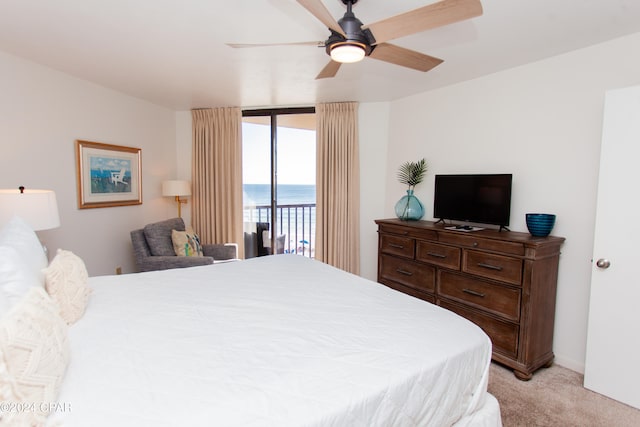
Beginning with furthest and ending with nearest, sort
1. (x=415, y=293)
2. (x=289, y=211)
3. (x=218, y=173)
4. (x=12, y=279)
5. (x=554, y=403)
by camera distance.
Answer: (x=289, y=211), (x=218, y=173), (x=415, y=293), (x=554, y=403), (x=12, y=279)

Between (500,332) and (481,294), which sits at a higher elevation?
(481,294)

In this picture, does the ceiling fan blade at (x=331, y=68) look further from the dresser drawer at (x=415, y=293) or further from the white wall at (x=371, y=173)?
the dresser drawer at (x=415, y=293)

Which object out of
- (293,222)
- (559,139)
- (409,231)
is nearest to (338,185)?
(293,222)

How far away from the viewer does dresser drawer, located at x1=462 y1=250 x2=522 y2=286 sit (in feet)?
8.27

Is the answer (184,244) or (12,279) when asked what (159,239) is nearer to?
(184,244)

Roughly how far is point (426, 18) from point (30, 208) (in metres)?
2.71

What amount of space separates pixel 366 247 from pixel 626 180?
2.74m

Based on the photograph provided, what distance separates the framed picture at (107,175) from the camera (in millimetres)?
3521

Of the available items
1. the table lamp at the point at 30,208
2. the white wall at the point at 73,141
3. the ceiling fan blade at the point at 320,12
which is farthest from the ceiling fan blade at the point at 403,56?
the white wall at the point at 73,141

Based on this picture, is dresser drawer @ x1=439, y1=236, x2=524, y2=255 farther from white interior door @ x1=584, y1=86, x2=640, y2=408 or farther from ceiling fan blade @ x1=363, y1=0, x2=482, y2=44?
ceiling fan blade @ x1=363, y1=0, x2=482, y2=44

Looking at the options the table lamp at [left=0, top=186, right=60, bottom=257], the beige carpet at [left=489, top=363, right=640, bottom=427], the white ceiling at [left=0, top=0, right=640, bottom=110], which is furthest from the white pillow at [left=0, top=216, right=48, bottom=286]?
A: the beige carpet at [left=489, top=363, right=640, bottom=427]

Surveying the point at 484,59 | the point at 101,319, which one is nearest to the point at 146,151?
the point at 101,319

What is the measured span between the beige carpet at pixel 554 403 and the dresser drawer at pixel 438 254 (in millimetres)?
886

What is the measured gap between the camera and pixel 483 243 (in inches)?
107
